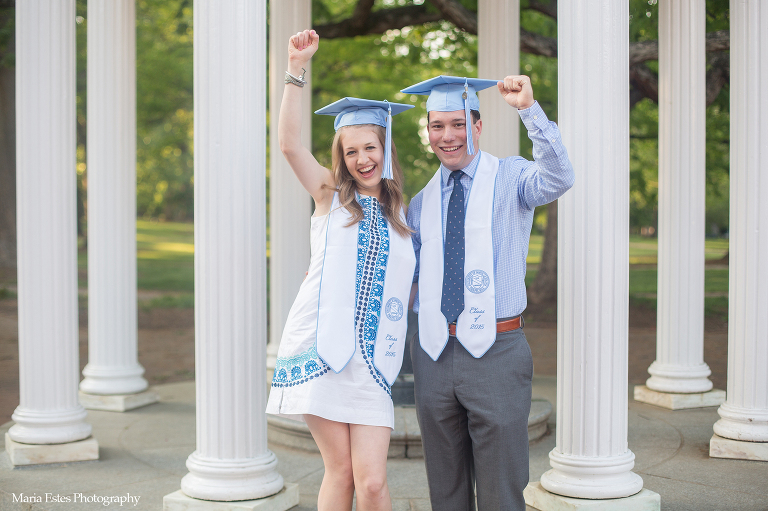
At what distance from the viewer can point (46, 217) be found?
255 inches

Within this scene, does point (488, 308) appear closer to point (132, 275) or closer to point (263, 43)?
point (263, 43)

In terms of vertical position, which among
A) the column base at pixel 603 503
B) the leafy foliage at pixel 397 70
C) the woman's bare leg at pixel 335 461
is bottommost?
the column base at pixel 603 503

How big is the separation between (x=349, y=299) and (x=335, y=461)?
3.00ft

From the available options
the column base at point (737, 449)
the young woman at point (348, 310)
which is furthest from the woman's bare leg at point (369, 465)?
the column base at point (737, 449)

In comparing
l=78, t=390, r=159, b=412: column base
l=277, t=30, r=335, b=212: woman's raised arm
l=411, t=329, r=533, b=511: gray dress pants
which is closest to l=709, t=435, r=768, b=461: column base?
l=411, t=329, r=533, b=511: gray dress pants

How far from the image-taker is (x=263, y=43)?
5145mm

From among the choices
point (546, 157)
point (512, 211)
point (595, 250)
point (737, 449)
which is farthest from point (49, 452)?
point (737, 449)

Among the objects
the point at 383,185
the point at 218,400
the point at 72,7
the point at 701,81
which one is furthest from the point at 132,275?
the point at 701,81

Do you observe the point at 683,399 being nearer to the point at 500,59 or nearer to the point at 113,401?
the point at 500,59

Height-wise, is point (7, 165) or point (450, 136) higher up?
point (7, 165)

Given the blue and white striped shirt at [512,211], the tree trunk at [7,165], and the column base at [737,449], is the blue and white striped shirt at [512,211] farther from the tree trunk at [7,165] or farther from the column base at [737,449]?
the tree trunk at [7,165]

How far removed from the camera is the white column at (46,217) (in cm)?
641

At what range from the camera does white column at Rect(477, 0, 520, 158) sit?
8516 mm

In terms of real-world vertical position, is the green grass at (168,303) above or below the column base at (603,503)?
below
